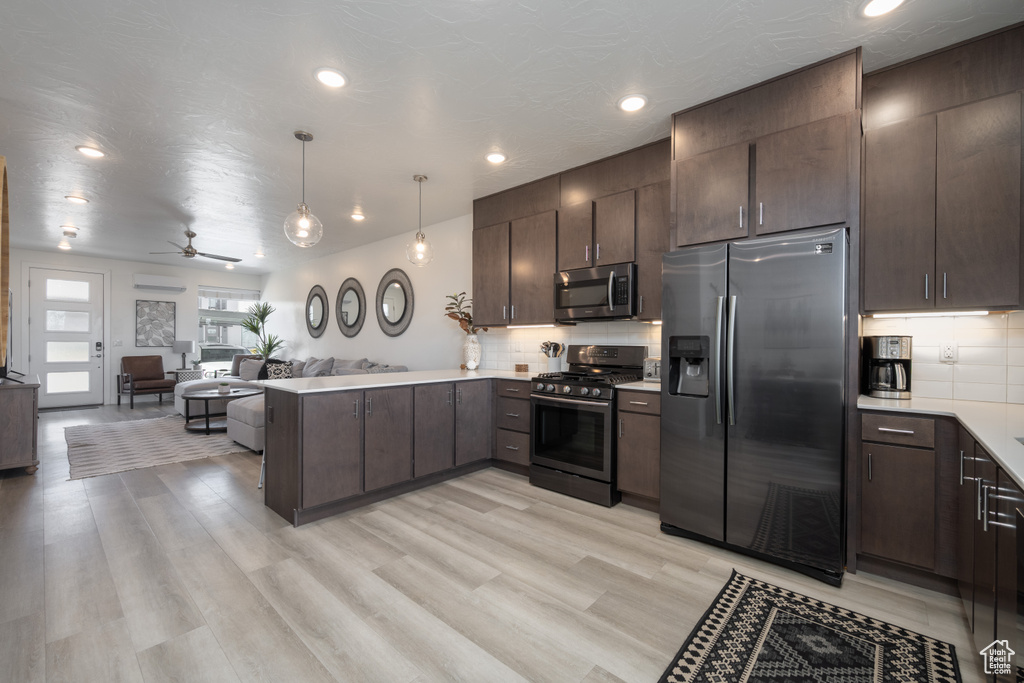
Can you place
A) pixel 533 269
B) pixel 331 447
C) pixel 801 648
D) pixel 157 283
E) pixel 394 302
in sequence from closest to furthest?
pixel 801 648
pixel 331 447
pixel 533 269
pixel 394 302
pixel 157 283

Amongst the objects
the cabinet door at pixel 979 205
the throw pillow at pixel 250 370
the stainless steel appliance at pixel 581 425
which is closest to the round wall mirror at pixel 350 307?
the throw pillow at pixel 250 370

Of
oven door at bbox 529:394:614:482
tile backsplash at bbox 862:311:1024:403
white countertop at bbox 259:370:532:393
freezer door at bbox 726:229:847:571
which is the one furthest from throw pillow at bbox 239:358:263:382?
tile backsplash at bbox 862:311:1024:403

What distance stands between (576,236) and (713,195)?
128 centimetres

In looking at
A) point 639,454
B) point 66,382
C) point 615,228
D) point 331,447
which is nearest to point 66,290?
point 66,382

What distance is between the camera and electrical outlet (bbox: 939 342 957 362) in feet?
8.11

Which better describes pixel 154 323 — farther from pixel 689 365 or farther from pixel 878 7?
pixel 878 7

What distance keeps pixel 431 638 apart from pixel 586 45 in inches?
112

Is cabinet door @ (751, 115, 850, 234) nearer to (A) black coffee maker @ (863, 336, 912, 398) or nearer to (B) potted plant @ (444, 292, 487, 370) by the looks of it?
(A) black coffee maker @ (863, 336, 912, 398)

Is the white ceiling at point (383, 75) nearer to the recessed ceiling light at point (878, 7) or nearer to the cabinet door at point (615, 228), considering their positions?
the recessed ceiling light at point (878, 7)

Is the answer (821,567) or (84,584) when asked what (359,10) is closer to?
(84,584)

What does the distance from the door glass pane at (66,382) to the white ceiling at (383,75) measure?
16.4 feet

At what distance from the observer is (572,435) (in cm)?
344

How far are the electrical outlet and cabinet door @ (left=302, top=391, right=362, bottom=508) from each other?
3590 mm

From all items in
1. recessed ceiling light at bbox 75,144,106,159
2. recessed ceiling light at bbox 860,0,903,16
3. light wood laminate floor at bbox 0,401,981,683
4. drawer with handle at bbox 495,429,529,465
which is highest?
recessed ceiling light at bbox 860,0,903,16
